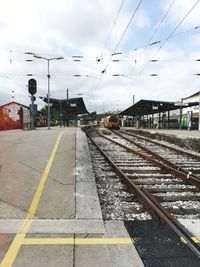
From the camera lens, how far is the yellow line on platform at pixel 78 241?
5.16 meters

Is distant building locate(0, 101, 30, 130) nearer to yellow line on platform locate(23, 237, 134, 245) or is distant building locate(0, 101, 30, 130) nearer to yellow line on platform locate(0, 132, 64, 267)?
yellow line on platform locate(0, 132, 64, 267)

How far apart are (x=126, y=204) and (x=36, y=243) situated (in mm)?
2992

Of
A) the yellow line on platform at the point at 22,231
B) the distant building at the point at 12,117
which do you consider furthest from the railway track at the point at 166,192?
the distant building at the point at 12,117

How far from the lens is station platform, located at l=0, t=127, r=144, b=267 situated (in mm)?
4688

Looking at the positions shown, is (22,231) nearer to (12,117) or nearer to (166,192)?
(166,192)

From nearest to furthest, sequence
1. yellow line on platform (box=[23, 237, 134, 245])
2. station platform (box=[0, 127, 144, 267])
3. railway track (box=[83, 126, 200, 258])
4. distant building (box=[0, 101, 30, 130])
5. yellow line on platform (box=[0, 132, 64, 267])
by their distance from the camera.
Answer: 1. yellow line on platform (box=[0, 132, 64, 267])
2. station platform (box=[0, 127, 144, 267])
3. yellow line on platform (box=[23, 237, 134, 245])
4. railway track (box=[83, 126, 200, 258])
5. distant building (box=[0, 101, 30, 130])

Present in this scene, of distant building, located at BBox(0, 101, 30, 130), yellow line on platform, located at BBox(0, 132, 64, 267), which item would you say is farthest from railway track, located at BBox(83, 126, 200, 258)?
distant building, located at BBox(0, 101, 30, 130)

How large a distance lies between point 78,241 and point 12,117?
34781mm

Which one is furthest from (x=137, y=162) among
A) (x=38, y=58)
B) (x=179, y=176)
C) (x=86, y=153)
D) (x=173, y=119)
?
(x=173, y=119)

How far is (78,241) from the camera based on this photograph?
525 cm

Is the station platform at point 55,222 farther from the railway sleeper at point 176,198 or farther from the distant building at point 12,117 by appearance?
the distant building at point 12,117

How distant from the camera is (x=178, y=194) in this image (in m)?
8.81

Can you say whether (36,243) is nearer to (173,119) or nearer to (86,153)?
(86,153)

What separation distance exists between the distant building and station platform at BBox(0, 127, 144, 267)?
26.3 meters
